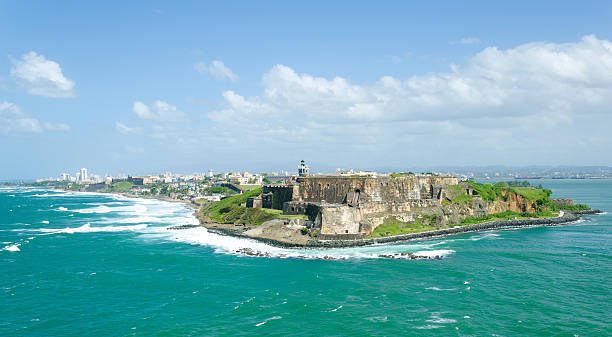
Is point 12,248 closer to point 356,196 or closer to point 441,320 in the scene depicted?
point 356,196

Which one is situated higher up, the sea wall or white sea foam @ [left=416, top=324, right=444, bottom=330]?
the sea wall

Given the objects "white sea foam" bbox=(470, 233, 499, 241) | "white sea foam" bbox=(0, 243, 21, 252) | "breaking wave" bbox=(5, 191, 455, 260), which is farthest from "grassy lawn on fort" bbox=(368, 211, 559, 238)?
"white sea foam" bbox=(0, 243, 21, 252)

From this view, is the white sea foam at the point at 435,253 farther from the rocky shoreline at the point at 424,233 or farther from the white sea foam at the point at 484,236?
the white sea foam at the point at 484,236

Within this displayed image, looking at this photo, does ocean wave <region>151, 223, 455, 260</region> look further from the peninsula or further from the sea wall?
Answer: the sea wall

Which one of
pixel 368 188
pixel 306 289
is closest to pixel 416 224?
pixel 368 188

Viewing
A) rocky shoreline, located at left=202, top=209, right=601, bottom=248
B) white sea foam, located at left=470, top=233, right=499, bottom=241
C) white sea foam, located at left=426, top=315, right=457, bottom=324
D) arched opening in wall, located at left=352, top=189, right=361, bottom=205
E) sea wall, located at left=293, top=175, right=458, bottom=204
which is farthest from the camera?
sea wall, located at left=293, top=175, right=458, bottom=204

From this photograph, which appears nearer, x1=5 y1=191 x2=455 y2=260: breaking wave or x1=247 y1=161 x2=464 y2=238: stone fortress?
x1=5 y1=191 x2=455 y2=260: breaking wave
